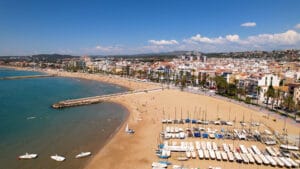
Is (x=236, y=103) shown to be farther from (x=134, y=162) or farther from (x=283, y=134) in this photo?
(x=134, y=162)

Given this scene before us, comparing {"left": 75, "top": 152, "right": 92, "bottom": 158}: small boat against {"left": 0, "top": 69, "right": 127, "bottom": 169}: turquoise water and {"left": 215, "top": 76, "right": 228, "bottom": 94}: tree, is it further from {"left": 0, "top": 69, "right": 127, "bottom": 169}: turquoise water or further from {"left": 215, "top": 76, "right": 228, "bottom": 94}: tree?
{"left": 215, "top": 76, "right": 228, "bottom": 94}: tree

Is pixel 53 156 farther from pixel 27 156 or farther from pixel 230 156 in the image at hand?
pixel 230 156

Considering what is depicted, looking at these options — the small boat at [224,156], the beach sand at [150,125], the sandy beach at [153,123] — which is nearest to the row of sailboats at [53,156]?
the sandy beach at [153,123]

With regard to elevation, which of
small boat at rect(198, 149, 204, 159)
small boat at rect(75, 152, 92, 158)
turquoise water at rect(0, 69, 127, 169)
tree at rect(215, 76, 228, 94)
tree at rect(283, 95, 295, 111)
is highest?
tree at rect(215, 76, 228, 94)

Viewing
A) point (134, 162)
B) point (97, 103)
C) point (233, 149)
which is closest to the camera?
point (134, 162)

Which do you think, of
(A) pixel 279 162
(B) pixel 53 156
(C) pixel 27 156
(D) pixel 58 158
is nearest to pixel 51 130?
(C) pixel 27 156

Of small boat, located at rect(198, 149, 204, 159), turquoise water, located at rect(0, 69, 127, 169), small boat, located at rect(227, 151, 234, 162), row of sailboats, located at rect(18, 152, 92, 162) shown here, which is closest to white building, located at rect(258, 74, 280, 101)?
small boat, located at rect(227, 151, 234, 162)

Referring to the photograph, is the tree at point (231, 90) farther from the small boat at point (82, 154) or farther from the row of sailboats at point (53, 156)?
the row of sailboats at point (53, 156)

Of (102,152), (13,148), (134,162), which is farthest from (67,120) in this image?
(134,162)

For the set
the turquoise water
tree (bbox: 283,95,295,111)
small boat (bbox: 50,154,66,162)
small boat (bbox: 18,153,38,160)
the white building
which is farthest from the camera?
the white building
